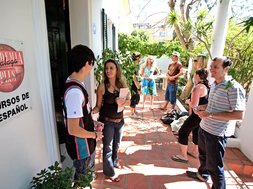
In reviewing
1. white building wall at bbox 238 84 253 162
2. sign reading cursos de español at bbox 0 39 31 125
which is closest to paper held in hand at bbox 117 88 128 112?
sign reading cursos de español at bbox 0 39 31 125

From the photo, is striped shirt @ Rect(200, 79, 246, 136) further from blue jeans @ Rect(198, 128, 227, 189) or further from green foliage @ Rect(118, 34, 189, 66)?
green foliage @ Rect(118, 34, 189, 66)

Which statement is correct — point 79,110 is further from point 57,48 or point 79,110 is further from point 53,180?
point 57,48

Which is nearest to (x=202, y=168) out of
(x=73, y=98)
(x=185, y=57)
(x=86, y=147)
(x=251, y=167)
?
(x=251, y=167)

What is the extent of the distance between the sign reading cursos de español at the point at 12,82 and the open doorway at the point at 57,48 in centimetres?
79

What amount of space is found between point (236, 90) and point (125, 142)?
225cm

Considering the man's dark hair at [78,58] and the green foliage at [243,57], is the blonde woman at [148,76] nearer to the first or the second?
the green foliage at [243,57]

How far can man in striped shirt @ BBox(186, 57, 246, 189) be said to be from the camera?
1.82 metres

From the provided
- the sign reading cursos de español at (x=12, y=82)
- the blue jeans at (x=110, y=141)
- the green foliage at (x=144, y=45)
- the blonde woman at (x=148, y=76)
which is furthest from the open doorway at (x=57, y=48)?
the green foliage at (x=144, y=45)

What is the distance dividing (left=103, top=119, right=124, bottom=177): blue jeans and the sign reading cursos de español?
1168 millimetres

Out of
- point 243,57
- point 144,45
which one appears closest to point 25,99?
point 243,57

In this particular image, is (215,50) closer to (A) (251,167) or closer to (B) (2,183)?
(A) (251,167)

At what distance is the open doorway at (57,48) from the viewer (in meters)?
1.97

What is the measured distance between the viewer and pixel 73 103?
1.39 metres

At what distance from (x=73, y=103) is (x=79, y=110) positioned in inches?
2.8
